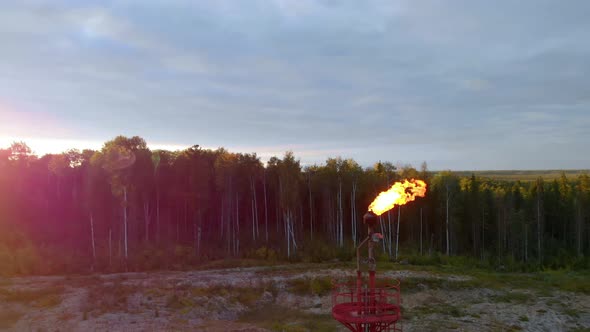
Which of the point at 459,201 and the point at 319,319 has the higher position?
the point at 459,201

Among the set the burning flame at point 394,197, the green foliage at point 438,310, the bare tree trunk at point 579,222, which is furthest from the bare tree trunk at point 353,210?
the burning flame at point 394,197

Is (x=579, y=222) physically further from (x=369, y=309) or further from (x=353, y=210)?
(x=369, y=309)

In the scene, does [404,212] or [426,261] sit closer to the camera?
[426,261]

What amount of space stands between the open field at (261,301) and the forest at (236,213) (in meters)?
7.85

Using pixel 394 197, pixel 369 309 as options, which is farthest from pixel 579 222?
pixel 369 309

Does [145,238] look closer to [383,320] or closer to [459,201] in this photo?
[459,201]

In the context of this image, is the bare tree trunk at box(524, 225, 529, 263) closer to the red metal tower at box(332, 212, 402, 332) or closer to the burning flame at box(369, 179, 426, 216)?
the burning flame at box(369, 179, 426, 216)

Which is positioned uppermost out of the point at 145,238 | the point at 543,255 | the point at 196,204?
the point at 196,204

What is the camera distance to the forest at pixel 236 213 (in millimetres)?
43125

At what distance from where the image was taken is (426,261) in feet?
149

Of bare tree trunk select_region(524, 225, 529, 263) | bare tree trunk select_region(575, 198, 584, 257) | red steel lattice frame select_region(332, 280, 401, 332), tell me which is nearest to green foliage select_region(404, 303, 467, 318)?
red steel lattice frame select_region(332, 280, 401, 332)

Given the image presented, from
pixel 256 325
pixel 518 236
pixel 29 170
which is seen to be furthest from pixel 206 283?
pixel 518 236

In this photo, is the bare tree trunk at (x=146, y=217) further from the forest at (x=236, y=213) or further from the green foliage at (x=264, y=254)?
the green foliage at (x=264, y=254)

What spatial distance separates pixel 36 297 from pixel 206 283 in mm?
10828
